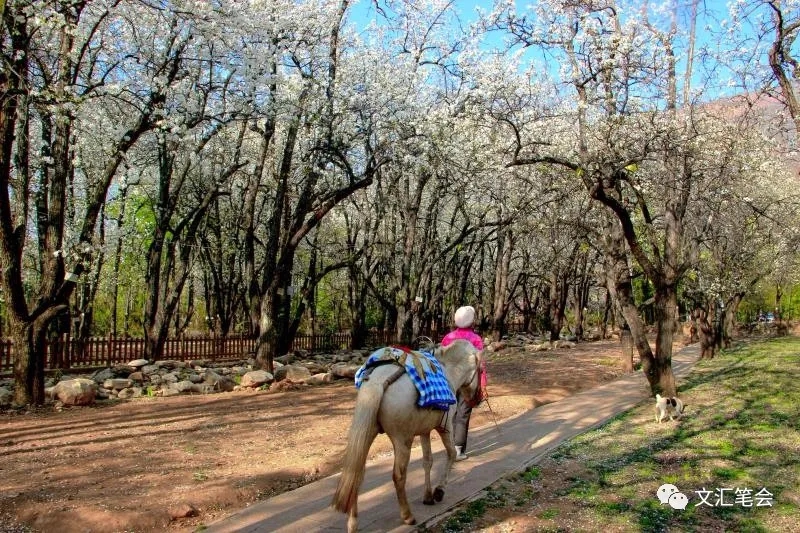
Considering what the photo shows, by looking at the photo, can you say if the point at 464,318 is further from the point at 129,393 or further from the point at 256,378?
the point at 129,393

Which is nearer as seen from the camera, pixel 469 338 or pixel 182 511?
pixel 182 511

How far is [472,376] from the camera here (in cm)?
684

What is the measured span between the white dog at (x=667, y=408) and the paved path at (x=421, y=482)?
0.97 meters

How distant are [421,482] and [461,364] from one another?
139cm

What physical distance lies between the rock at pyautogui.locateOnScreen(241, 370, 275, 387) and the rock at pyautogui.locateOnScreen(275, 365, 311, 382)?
52cm

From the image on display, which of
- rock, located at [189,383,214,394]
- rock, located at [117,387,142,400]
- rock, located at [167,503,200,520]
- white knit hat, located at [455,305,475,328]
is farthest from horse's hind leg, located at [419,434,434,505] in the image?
rock, located at [189,383,214,394]

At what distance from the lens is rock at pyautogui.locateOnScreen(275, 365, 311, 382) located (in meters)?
15.9

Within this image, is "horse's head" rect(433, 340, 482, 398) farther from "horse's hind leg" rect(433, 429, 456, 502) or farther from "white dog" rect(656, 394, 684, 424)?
"white dog" rect(656, 394, 684, 424)

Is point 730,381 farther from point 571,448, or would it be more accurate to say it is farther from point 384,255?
point 384,255

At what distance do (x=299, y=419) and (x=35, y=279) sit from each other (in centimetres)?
1785

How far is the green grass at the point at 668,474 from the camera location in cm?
587

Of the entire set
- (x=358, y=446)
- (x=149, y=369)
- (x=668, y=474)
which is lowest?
(x=668, y=474)

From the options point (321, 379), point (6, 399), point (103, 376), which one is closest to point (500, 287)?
point (321, 379)

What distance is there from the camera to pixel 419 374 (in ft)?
18.3
